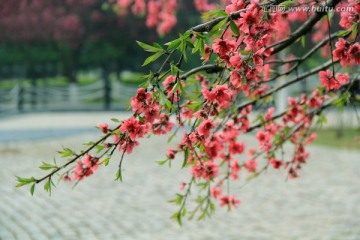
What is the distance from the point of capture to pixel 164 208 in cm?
768

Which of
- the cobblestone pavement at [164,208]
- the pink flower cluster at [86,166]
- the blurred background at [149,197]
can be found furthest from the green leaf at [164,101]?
the cobblestone pavement at [164,208]

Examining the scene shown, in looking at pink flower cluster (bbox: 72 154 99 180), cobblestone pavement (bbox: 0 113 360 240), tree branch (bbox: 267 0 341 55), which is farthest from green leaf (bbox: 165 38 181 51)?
cobblestone pavement (bbox: 0 113 360 240)

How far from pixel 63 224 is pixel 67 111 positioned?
1967cm

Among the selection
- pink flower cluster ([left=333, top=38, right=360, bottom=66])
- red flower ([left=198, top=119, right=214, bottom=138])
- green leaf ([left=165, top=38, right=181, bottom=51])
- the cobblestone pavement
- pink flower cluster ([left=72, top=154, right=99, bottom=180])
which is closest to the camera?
green leaf ([left=165, top=38, right=181, bottom=51])

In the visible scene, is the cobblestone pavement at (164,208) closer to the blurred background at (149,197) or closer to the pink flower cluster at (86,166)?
the blurred background at (149,197)

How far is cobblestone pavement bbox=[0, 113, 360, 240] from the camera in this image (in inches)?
257

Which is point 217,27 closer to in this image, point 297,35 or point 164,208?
point 297,35

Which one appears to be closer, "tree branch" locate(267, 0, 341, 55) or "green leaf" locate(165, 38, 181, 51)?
"green leaf" locate(165, 38, 181, 51)

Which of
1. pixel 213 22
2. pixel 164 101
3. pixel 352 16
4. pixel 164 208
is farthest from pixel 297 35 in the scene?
pixel 164 208

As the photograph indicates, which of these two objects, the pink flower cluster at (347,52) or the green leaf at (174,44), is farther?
the pink flower cluster at (347,52)

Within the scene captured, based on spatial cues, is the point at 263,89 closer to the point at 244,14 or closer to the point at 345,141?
the point at 244,14

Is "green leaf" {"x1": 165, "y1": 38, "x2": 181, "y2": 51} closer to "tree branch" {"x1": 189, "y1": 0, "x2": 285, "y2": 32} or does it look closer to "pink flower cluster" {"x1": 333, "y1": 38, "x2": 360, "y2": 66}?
"tree branch" {"x1": 189, "y1": 0, "x2": 285, "y2": 32}

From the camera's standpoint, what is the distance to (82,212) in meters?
7.43

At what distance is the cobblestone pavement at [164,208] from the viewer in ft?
21.5
